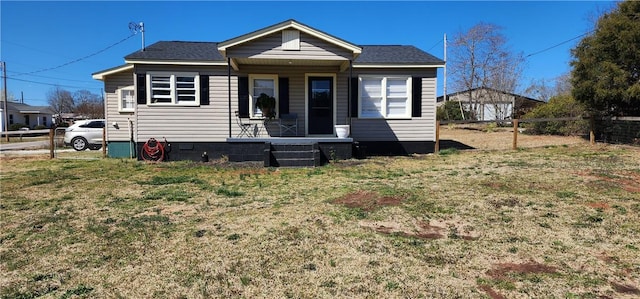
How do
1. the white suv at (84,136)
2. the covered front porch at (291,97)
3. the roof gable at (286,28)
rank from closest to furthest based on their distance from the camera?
the roof gable at (286,28), the covered front porch at (291,97), the white suv at (84,136)

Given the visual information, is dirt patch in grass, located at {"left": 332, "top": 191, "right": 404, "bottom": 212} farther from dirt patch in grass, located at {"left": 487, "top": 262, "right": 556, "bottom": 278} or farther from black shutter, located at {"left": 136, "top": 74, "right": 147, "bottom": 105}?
black shutter, located at {"left": 136, "top": 74, "right": 147, "bottom": 105}

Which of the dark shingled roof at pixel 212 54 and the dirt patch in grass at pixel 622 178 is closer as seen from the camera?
the dirt patch in grass at pixel 622 178

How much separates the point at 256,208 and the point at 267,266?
205 cm

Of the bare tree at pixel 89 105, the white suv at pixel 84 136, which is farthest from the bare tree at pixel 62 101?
A: the white suv at pixel 84 136

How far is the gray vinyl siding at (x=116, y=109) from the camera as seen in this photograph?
43.4ft

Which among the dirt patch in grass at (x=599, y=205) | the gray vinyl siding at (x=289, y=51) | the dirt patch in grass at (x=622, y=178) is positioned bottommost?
the dirt patch in grass at (x=599, y=205)

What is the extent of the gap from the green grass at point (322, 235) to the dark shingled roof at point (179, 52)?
458 centimetres

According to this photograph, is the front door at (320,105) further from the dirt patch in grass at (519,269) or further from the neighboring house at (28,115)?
the neighboring house at (28,115)

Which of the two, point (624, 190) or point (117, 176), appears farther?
point (117, 176)

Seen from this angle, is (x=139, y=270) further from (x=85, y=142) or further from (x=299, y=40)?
(x=85, y=142)

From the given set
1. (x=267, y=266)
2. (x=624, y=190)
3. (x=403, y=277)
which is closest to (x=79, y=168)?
(x=267, y=266)

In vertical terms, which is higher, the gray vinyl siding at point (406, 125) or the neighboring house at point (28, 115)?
the neighboring house at point (28, 115)

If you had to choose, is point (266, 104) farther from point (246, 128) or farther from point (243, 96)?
point (246, 128)

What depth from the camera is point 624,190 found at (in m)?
5.75
